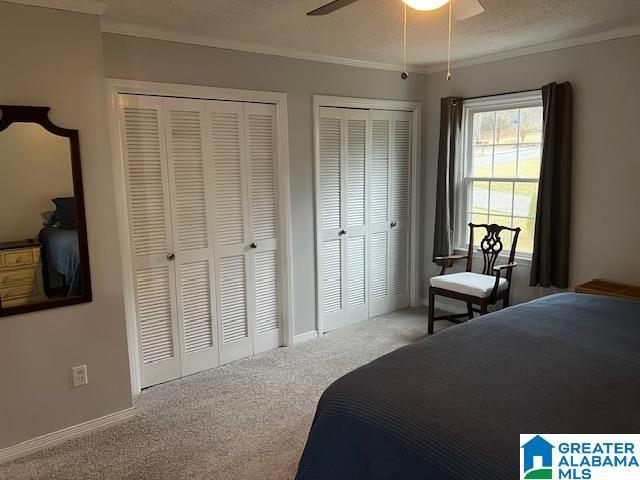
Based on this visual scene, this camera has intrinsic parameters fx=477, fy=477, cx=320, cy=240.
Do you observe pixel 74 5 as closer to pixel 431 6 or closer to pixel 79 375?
pixel 431 6

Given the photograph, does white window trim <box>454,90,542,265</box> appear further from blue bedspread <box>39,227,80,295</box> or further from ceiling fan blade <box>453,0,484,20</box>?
blue bedspread <box>39,227,80,295</box>

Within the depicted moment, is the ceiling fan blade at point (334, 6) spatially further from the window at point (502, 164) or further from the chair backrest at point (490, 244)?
the chair backrest at point (490, 244)

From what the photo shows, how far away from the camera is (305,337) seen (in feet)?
13.6

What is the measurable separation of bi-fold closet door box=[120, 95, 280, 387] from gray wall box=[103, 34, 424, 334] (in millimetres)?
187

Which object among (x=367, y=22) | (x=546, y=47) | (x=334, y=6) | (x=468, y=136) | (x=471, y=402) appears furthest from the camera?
(x=468, y=136)

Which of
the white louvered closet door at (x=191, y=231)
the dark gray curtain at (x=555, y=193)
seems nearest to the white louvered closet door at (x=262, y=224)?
→ the white louvered closet door at (x=191, y=231)

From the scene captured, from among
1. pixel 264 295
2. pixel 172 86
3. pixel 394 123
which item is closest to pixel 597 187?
pixel 394 123

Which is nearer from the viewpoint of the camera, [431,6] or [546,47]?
[431,6]

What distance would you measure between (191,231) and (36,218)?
3.54 feet

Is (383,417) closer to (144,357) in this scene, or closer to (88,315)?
(88,315)

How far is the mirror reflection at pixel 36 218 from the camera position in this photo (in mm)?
2459

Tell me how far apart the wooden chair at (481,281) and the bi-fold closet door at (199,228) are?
1470mm

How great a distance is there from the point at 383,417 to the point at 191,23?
2597mm

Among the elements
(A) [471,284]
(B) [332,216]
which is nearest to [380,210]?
(B) [332,216]
